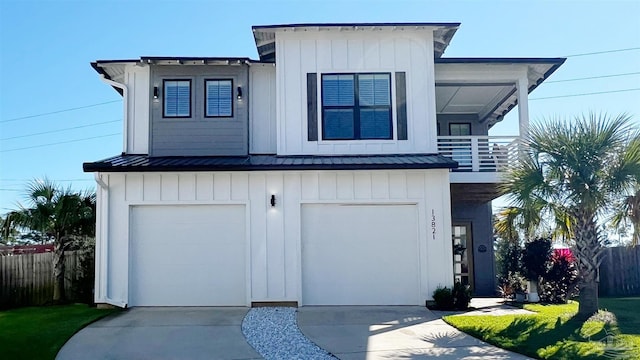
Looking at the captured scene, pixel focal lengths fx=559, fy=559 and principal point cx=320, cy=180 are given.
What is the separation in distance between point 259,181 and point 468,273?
795 centimetres

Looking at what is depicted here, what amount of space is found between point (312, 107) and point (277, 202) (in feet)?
8.39

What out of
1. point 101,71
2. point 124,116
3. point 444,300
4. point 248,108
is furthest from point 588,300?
A: point 101,71

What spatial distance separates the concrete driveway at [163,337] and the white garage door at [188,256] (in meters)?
0.65

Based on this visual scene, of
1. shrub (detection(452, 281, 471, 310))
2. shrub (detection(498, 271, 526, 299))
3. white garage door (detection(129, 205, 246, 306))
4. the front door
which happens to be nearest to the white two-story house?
white garage door (detection(129, 205, 246, 306))

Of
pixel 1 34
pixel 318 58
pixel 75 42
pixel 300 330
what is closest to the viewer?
pixel 300 330

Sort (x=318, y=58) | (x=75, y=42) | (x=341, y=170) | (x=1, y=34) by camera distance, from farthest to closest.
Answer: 1. (x=75, y=42)
2. (x=1, y=34)
3. (x=318, y=58)
4. (x=341, y=170)

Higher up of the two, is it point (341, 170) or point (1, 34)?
point (1, 34)

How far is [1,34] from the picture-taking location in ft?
50.1

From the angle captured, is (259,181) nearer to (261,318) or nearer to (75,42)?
(261,318)

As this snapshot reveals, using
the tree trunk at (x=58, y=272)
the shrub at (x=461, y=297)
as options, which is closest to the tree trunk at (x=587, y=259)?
the shrub at (x=461, y=297)

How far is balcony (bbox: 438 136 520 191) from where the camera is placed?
1384 cm

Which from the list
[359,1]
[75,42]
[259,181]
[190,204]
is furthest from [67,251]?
[359,1]

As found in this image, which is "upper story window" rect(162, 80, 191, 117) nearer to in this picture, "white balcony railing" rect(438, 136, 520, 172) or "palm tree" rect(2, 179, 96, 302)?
"palm tree" rect(2, 179, 96, 302)

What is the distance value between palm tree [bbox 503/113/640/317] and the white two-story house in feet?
8.32
